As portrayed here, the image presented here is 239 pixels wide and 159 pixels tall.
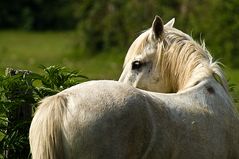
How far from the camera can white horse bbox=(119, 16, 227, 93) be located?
239 inches

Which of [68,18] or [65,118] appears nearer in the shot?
[65,118]

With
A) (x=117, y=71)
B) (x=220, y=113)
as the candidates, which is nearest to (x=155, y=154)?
(x=220, y=113)

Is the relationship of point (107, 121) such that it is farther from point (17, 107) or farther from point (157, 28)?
point (157, 28)

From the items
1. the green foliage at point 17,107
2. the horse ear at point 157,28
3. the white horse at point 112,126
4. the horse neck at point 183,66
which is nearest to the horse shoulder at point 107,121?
the white horse at point 112,126

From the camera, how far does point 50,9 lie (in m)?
35.4

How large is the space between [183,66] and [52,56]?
60.7 feet

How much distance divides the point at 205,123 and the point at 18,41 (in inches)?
988

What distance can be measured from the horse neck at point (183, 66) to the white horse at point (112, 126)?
0.82 metres

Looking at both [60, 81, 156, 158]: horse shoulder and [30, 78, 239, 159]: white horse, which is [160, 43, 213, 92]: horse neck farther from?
[60, 81, 156, 158]: horse shoulder

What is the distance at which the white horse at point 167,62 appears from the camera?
6074 millimetres

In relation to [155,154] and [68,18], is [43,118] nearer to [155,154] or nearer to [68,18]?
[155,154]

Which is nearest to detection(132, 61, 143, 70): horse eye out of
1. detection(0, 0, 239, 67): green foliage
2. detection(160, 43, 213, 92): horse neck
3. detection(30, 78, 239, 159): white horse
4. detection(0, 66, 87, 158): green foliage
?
detection(160, 43, 213, 92): horse neck

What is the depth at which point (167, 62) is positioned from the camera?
626 centimetres

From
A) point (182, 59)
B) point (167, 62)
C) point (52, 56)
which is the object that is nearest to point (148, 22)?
point (52, 56)
